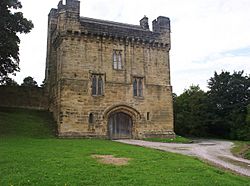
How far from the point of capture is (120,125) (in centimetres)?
2959

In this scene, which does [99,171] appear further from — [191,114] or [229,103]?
[229,103]

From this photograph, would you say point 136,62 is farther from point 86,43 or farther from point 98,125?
point 98,125

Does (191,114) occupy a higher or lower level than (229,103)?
lower

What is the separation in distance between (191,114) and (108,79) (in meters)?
20.5

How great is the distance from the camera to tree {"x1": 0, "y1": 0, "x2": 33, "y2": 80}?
908 inches

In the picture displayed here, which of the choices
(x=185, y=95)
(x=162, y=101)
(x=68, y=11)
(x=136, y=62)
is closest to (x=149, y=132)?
(x=162, y=101)

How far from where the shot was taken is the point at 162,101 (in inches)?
1234

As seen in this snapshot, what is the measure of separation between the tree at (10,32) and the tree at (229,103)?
3081cm

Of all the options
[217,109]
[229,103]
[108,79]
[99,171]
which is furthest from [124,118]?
[229,103]

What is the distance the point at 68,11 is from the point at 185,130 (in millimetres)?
26740

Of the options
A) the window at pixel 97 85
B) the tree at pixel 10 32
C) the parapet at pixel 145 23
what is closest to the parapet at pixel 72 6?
the tree at pixel 10 32

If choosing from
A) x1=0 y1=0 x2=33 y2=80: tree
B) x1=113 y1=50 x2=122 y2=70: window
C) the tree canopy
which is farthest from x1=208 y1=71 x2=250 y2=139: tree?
x1=0 y1=0 x2=33 y2=80: tree

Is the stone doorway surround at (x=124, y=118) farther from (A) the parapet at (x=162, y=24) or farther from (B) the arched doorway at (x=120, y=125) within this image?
(A) the parapet at (x=162, y=24)

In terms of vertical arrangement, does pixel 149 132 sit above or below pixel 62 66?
below
